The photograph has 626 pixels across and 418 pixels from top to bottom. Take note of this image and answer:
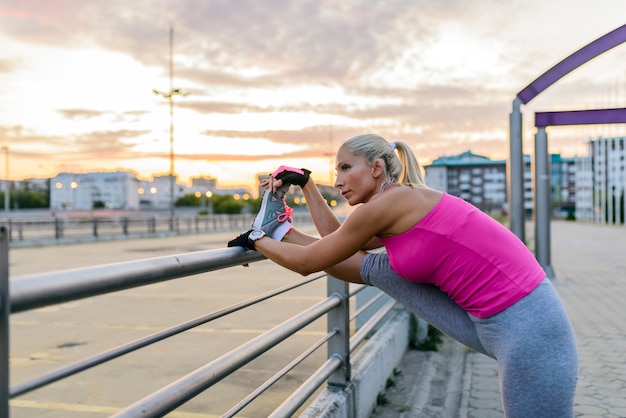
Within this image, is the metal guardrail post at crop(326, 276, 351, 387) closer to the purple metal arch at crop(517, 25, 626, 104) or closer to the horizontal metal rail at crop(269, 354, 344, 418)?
the horizontal metal rail at crop(269, 354, 344, 418)

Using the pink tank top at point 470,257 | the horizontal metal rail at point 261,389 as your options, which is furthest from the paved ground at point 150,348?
the pink tank top at point 470,257

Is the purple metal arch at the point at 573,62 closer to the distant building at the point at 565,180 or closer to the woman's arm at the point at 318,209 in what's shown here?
the woman's arm at the point at 318,209

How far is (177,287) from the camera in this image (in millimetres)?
10742

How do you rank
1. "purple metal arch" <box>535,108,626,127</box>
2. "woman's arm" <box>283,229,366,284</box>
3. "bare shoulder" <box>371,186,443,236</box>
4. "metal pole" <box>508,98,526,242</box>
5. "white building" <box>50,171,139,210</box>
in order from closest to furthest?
1. "bare shoulder" <box>371,186,443,236</box>
2. "woman's arm" <box>283,229,366,284</box>
3. "purple metal arch" <box>535,108,626,127</box>
4. "metal pole" <box>508,98,526,242</box>
5. "white building" <box>50,171,139,210</box>

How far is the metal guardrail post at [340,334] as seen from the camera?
3.55 metres

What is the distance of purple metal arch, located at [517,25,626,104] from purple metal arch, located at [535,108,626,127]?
1.40 feet

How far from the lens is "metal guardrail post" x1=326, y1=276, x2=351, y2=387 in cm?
355

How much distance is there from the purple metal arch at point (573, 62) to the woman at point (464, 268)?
896 cm

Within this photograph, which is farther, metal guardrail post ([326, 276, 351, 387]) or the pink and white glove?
metal guardrail post ([326, 276, 351, 387])

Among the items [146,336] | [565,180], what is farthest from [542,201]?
[565,180]

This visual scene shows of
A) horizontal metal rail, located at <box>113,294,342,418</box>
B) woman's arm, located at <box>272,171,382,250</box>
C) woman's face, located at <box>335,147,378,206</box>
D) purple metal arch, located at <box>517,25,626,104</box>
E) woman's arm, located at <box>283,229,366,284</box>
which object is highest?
purple metal arch, located at <box>517,25,626,104</box>

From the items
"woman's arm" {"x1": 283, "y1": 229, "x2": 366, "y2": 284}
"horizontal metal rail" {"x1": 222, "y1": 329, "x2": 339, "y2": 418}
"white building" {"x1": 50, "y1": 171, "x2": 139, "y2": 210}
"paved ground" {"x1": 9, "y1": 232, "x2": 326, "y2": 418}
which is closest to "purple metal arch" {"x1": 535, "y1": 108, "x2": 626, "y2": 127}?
"paved ground" {"x1": 9, "y1": 232, "x2": 326, "y2": 418}

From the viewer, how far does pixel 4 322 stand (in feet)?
4.08

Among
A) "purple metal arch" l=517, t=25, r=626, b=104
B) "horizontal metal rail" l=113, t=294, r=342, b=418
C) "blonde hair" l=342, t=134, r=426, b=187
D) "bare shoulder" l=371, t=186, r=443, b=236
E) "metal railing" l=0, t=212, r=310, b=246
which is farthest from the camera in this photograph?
"metal railing" l=0, t=212, r=310, b=246
